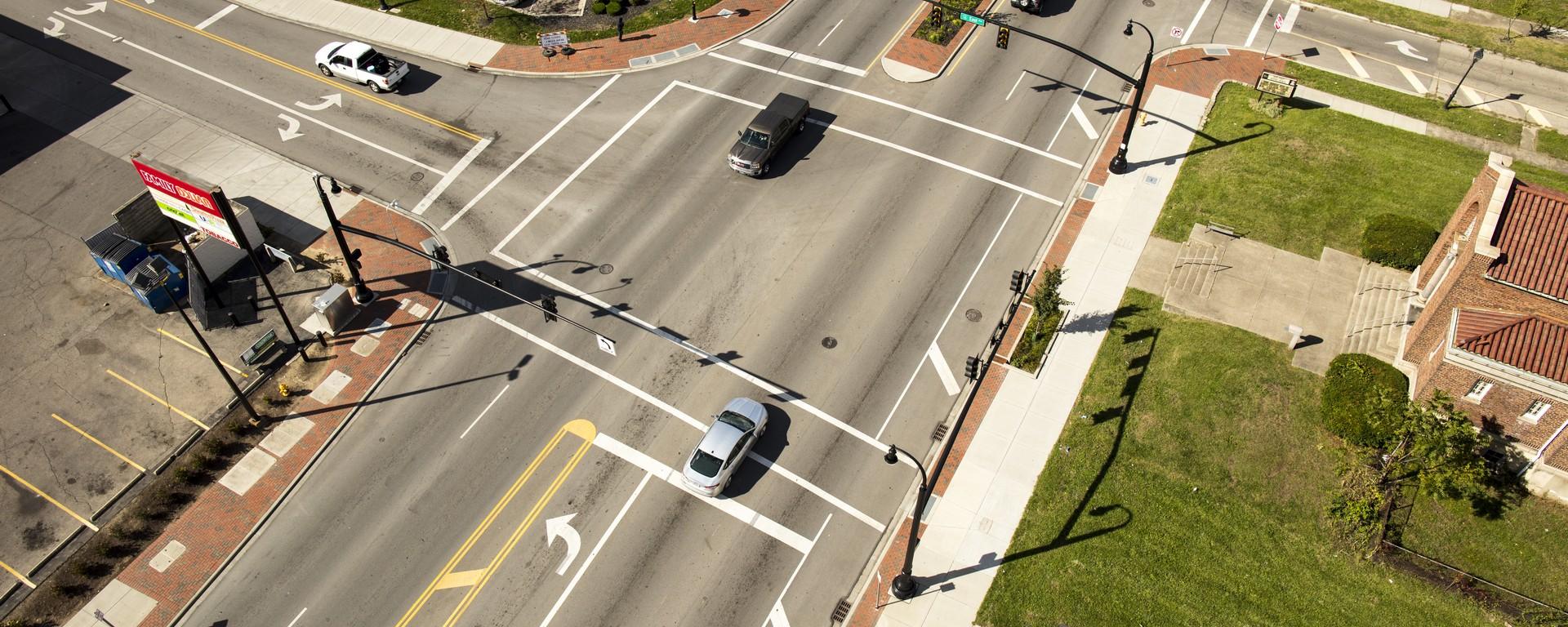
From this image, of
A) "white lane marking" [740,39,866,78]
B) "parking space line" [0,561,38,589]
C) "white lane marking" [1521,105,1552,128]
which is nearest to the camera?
"parking space line" [0,561,38,589]

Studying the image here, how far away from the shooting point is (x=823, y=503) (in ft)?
102

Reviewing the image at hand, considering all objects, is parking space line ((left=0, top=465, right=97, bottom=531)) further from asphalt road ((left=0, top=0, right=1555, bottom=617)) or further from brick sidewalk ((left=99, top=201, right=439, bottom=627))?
asphalt road ((left=0, top=0, right=1555, bottom=617))

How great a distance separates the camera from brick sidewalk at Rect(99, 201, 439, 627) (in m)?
29.3

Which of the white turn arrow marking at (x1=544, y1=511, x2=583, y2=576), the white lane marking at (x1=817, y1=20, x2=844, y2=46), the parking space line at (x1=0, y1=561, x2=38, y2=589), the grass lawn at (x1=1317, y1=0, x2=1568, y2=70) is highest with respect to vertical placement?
the grass lawn at (x1=1317, y1=0, x2=1568, y2=70)

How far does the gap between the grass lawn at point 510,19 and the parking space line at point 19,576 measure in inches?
1333

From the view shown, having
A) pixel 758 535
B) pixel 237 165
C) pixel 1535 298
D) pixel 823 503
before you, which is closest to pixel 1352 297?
pixel 1535 298

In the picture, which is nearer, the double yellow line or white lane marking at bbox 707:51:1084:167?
the double yellow line

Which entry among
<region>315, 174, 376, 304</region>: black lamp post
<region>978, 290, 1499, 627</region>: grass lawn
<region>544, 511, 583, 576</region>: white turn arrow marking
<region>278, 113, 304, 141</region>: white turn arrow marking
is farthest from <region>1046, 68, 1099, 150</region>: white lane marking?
<region>278, 113, 304, 141</region>: white turn arrow marking

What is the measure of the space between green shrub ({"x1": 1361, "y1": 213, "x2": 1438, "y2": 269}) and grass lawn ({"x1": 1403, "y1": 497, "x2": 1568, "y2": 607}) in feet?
36.3

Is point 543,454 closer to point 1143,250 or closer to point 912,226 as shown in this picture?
point 912,226

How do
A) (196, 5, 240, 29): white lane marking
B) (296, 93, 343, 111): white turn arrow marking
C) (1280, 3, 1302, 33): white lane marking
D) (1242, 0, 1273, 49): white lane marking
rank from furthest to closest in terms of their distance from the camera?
1. (196, 5, 240, 29): white lane marking
2. (1280, 3, 1302, 33): white lane marking
3. (1242, 0, 1273, 49): white lane marking
4. (296, 93, 343, 111): white turn arrow marking

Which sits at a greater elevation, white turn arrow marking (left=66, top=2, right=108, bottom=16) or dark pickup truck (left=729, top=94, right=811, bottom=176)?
dark pickup truck (left=729, top=94, right=811, bottom=176)

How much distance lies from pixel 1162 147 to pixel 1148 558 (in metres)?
23.3

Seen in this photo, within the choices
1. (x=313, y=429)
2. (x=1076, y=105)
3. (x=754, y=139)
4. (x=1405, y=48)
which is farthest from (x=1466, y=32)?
(x=313, y=429)
